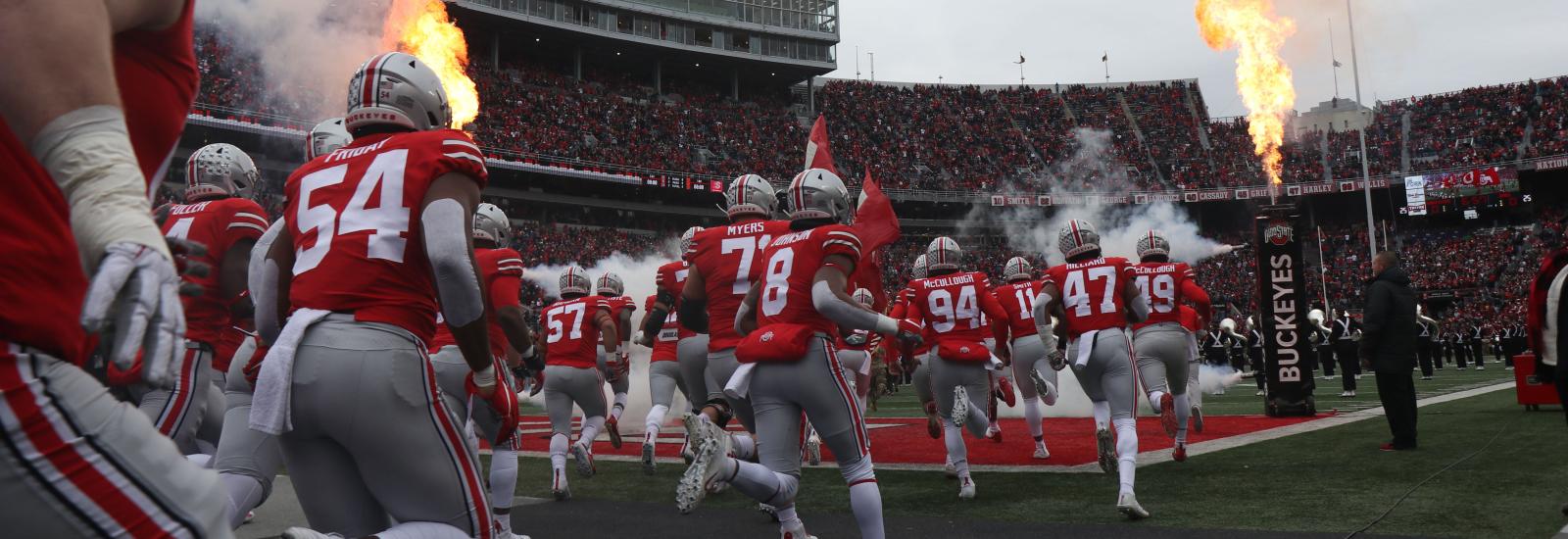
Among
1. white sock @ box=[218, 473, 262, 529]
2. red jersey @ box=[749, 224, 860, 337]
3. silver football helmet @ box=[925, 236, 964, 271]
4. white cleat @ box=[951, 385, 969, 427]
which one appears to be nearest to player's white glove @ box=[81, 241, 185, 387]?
white sock @ box=[218, 473, 262, 529]

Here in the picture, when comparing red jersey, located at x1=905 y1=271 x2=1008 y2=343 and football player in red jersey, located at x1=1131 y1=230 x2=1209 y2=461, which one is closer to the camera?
red jersey, located at x1=905 y1=271 x2=1008 y2=343

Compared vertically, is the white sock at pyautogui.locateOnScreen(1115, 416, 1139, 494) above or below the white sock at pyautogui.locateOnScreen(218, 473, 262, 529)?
below

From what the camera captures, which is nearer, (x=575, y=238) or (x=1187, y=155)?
(x=575, y=238)

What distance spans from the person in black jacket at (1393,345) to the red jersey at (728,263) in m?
5.81

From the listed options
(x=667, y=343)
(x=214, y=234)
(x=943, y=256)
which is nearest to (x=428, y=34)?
(x=667, y=343)

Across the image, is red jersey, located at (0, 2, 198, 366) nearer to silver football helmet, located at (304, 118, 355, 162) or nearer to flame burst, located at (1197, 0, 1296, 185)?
silver football helmet, located at (304, 118, 355, 162)

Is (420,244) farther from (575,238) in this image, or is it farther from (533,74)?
(533,74)

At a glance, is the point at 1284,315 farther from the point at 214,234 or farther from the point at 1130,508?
the point at 214,234

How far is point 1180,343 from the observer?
9289mm

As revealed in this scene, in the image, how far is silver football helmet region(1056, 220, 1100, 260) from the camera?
852 centimetres

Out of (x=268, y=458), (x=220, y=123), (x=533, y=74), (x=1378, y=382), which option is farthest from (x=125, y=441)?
(x=533, y=74)

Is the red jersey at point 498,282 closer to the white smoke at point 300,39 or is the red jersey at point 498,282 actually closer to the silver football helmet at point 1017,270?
the silver football helmet at point 1017,270

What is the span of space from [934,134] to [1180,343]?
4352 centimetres

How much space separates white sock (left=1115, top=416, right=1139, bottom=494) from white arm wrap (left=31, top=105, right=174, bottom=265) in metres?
5.76
